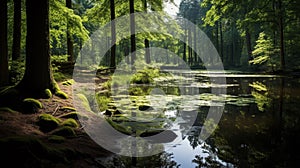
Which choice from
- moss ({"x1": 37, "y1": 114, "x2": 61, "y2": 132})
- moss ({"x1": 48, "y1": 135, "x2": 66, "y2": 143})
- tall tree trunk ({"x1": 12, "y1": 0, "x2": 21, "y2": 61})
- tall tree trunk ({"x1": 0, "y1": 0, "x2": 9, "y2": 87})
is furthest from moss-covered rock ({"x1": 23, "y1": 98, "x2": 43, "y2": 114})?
tall tree trunk ({"x1": 12, "y1": 0, "x2": 21, "y2": 61})

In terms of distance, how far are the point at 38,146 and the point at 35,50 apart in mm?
3641

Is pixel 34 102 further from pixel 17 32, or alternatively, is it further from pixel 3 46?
pixel 17 32

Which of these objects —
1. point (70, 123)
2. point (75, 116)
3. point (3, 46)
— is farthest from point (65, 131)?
point (3, 46)

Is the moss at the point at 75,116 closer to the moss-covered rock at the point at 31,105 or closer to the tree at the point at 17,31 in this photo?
the moss-covered rock at the point at 31,105

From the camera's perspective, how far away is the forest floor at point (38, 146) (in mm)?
3740

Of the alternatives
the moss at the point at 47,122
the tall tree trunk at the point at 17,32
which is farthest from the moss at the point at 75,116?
the tall tree trunk at the point at 17,32

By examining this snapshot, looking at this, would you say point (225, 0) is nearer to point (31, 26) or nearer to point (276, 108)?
point (276, 108)

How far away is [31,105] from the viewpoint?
6125 mm

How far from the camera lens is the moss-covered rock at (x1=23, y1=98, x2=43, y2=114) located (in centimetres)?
605

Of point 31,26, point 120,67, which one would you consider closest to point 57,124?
point 31,26

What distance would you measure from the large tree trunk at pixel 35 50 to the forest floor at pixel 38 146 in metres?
0.87

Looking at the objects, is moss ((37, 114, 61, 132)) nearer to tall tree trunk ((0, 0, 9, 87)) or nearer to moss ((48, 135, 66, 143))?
moss ((48, 135, 66, 143))

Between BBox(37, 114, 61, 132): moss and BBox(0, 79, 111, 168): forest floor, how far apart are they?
10cm

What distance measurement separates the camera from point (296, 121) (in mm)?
7082
